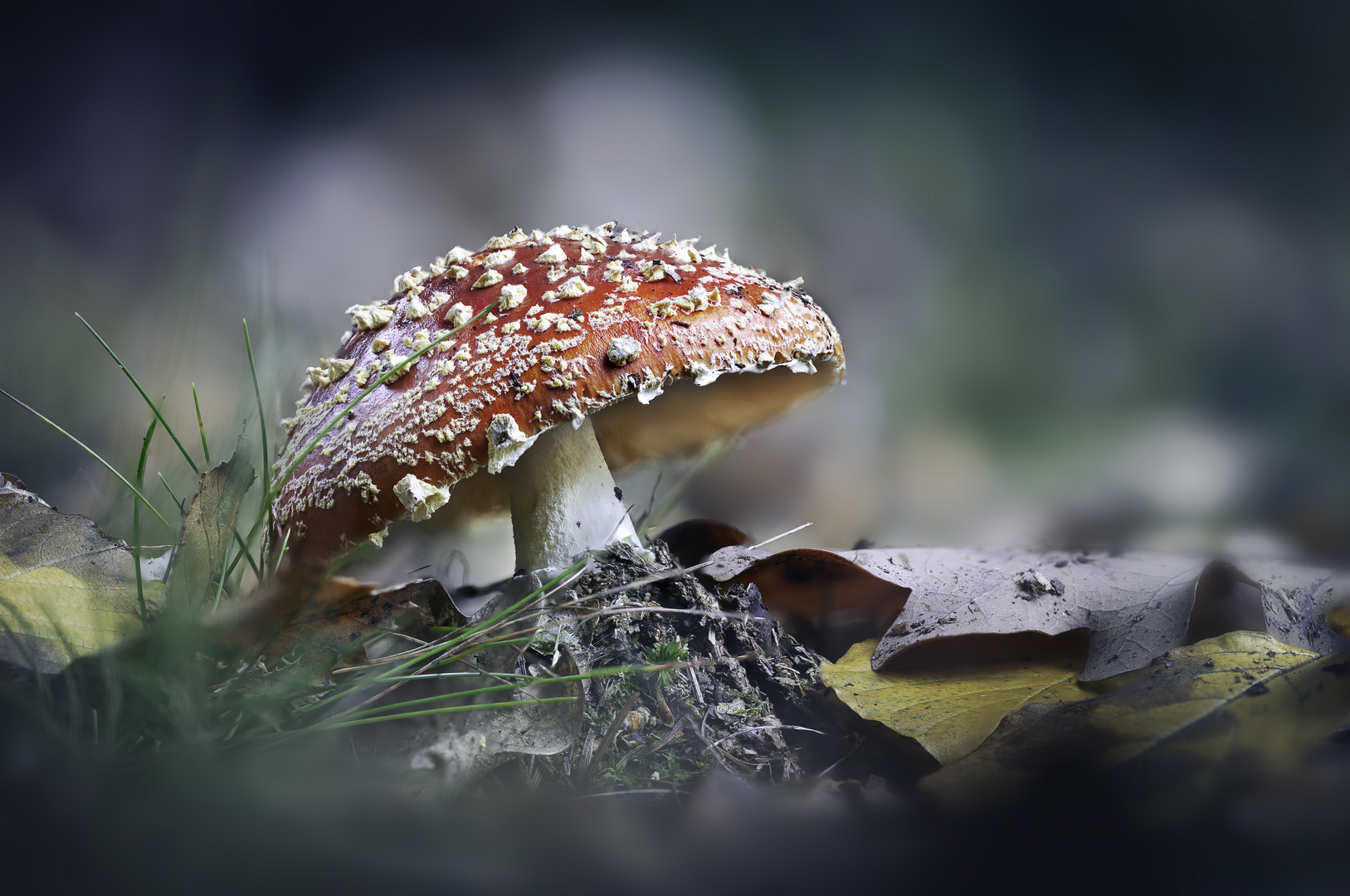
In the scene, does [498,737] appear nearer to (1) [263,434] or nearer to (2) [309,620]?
(2) [309,620]

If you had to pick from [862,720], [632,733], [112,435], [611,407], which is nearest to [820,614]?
[862,720]

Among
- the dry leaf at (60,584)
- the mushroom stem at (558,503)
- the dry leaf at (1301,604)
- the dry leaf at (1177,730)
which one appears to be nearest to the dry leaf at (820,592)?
the mushroom stem at (558,503)

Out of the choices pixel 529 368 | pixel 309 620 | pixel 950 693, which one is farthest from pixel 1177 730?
pixel 309 620

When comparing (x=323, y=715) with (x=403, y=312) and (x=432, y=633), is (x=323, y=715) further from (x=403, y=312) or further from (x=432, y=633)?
(x=403, y=312)

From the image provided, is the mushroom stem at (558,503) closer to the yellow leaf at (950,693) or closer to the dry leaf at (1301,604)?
the yellow leaf at (950,693)

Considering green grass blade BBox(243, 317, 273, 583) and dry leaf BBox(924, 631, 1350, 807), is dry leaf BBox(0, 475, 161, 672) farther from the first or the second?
dry leaf BBox(924, 631, 1350, 807)

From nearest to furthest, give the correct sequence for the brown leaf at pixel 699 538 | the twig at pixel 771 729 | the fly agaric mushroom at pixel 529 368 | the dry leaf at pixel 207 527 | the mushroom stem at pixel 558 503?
1. the dry leaf at pixel 207 527
2. the twig at pixel 771 729
3. the fly agaric mushroom at pixel 529 368
4. the mushroom stem at pixel 558 503
5. the brown leaf at pixel 699 538
